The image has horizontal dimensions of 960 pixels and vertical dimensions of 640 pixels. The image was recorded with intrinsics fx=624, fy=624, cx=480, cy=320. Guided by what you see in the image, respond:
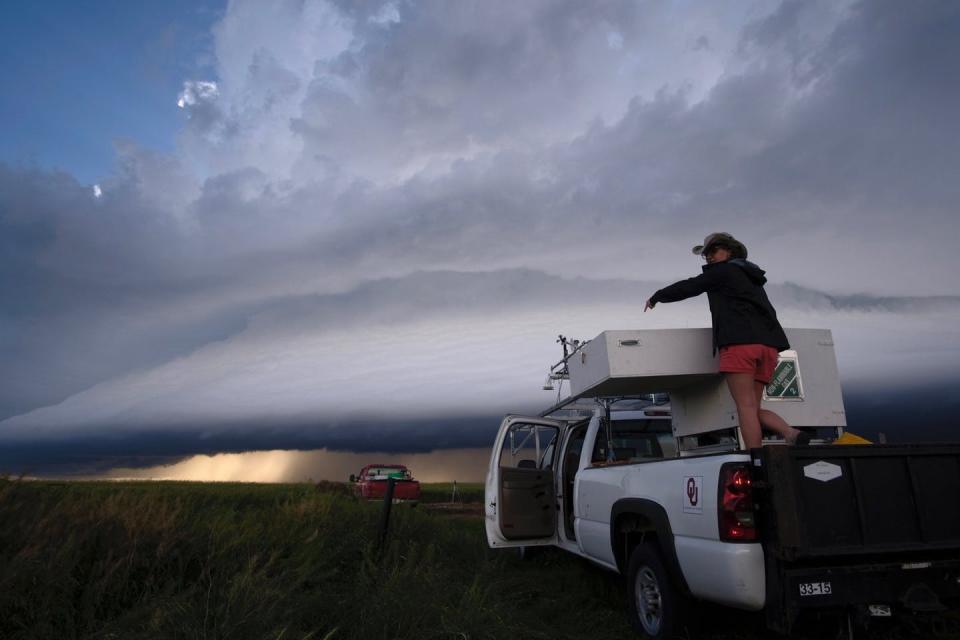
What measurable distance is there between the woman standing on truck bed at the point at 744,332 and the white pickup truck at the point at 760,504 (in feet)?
1.07

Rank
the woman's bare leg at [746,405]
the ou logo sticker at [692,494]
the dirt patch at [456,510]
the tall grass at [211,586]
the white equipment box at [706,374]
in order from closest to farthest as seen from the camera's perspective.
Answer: the tall grass at [211,586], the ou logo sticker at [692,494], the woman's bare leg at [746,405], the white equipment box at [706,374], the dirt patch at [456,510]

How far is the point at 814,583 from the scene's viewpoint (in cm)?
338

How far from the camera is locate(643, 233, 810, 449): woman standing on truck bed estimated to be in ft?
15.0

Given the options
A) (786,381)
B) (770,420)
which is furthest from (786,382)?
(770,420)

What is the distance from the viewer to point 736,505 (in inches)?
139

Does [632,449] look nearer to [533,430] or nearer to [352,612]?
[533,430]

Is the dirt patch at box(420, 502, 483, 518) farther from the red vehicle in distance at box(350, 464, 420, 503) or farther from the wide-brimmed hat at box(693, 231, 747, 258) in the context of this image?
the wide-brimmed hat at box(693, 231, 747, 258)

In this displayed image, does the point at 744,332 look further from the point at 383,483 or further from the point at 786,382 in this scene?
the point at 383,483

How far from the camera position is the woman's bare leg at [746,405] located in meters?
4.50

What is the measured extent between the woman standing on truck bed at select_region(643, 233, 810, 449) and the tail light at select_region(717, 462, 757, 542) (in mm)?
1015

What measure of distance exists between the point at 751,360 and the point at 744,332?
0.69 feet

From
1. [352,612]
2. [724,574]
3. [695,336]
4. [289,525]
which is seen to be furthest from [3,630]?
[695,336]

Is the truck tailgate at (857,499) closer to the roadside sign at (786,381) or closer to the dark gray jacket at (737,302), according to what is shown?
the dark gray jacket at (737,302)

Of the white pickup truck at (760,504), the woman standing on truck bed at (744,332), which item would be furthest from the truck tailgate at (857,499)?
the woman standing on truck bed at (744,332)
